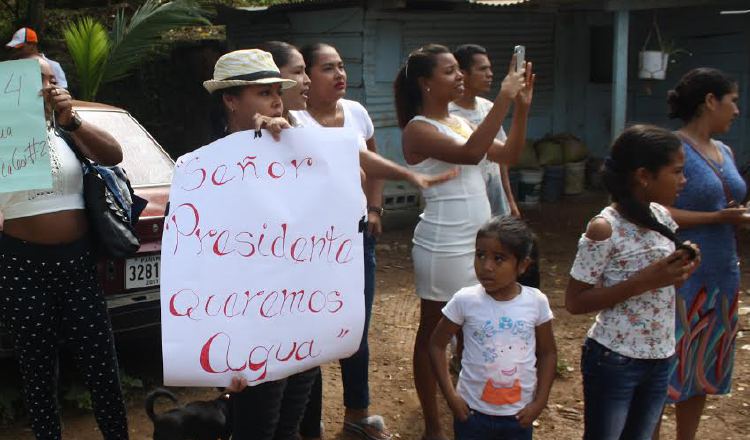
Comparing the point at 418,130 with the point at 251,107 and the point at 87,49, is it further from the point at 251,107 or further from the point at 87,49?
the point at 87,49

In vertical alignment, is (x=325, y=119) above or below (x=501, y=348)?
above

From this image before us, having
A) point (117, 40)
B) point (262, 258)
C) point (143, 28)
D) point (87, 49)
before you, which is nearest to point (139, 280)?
point (262, 258)

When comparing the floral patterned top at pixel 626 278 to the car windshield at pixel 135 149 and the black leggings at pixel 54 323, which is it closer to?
the black leggings at pixel 54 323

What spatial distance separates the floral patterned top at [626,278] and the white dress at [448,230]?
0.87 m

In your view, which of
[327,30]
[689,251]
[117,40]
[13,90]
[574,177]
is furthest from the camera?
[574,177]

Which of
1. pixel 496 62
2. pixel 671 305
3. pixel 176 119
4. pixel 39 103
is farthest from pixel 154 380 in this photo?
pixel 176 119

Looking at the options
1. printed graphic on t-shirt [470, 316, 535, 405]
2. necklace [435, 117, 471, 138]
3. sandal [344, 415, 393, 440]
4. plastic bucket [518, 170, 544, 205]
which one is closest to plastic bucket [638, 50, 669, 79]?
plastic bucket [518, 170, 544, 205]

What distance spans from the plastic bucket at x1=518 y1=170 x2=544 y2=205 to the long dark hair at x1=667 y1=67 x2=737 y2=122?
7.40 metres

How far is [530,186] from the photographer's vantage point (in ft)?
36.4

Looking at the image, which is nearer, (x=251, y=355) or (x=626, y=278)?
(x=251, y=355)

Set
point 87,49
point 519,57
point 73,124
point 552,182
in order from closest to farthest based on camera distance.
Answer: point 73,124 < point 519,57 < point 87,49 < point 552,182

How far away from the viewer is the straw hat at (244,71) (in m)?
2.75

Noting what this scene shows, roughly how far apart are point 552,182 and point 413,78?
7.81m

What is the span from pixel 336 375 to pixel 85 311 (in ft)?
6.76
